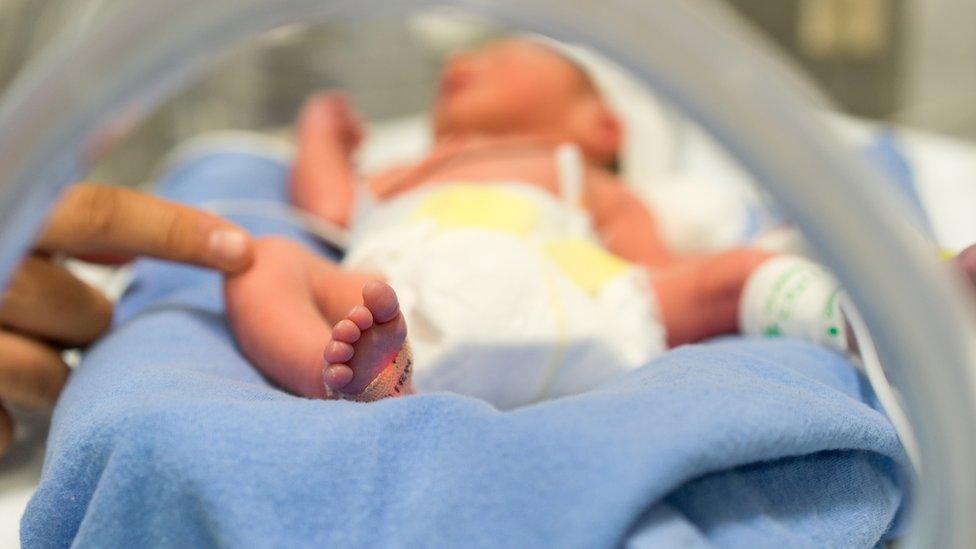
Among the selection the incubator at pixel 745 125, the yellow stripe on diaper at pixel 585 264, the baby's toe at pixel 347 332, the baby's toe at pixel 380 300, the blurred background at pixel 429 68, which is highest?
the incubator at pixel 745 125

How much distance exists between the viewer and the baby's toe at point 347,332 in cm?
55

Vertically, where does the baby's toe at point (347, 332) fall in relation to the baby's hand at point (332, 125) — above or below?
above

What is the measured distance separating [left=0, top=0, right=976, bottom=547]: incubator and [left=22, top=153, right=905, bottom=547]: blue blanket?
0.13 meters

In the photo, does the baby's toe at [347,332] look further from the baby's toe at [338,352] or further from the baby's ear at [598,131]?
the baby's ear at [598,131]

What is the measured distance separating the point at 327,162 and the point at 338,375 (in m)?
0.70

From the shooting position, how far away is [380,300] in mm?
545

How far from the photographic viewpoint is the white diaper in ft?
2.28

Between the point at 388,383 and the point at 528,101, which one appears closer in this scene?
the point at 388,383

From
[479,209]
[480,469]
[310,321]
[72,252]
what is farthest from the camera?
[479,209]

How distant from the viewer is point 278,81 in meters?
1.69

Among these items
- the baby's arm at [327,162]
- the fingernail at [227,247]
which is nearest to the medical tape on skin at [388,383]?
the fingernail at [227,247]

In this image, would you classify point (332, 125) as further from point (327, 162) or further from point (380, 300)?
point (380, 300)

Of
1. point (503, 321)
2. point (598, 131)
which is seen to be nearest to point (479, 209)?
point (503, 321)

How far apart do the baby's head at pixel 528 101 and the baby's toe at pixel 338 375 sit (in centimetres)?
75
